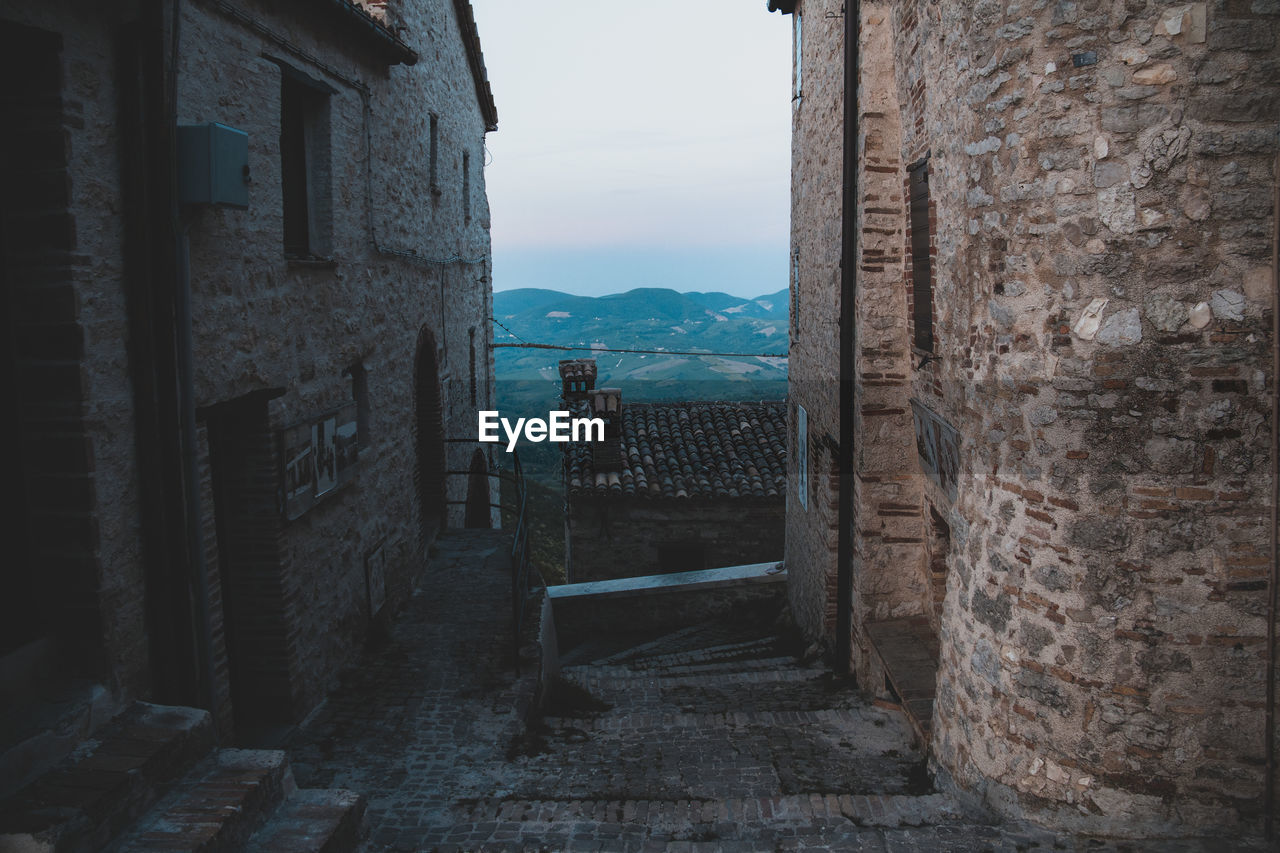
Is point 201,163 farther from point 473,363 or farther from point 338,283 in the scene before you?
point 473,363

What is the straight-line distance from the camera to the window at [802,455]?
9.75m

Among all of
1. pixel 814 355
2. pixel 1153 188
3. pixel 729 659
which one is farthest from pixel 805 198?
pixel 1153 188

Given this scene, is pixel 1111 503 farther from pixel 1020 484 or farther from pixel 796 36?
pixel 796 36

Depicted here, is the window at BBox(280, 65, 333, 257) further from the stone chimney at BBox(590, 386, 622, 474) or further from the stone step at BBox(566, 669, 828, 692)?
the stone chimney at BBox(590, 386, 622, 474)

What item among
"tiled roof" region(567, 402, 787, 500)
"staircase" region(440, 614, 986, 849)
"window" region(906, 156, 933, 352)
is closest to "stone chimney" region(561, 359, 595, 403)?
"tiled roof" region(567, 402, 787, 500)

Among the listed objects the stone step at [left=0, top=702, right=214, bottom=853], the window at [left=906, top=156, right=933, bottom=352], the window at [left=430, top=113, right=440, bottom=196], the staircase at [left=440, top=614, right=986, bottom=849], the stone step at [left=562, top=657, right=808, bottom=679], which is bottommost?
the stone step at [left=562, top=657, right=808, bottom=679]

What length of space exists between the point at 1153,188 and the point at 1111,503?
55.2 inches

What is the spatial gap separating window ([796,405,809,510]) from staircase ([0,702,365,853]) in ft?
20.9

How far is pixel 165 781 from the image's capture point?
390cm

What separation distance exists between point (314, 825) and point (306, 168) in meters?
5.59

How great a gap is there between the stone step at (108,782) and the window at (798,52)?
882 cm

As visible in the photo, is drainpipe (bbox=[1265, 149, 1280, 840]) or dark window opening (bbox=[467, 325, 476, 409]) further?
→ dark window opening (bbox=[467, 325, 476, 409])

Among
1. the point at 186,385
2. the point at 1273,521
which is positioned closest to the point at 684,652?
the point at 186,385

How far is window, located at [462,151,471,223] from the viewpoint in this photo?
45.8ft
